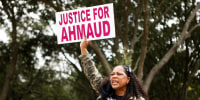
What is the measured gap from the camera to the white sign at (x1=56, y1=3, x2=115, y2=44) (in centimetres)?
351

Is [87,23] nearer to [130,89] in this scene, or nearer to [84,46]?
[84,46]

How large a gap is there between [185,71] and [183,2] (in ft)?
9.97

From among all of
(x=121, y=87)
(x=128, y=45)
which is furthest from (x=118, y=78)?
(x=128, y=45)

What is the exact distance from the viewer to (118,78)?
262 cm

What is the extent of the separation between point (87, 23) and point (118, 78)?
3.68 feet

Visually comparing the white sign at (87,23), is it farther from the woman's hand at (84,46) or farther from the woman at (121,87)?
the woman at (121,87)

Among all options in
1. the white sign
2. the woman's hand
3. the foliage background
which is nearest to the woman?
the woman's hand

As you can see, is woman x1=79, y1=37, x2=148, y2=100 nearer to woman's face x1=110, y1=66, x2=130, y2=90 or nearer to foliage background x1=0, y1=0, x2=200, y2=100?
woman's face x1=110, y1=66, x2=130, y2=90

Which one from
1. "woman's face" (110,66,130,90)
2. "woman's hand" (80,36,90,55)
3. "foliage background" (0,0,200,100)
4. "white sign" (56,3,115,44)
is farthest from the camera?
"foliage background" (0,0,200,100)

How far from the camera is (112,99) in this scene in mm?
2656

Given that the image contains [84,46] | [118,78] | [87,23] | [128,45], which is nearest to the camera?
[118,78]

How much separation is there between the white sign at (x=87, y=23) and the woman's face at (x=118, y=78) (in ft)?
3.10

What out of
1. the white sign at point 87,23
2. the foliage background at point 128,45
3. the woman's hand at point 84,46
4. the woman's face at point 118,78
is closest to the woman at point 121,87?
the woman's face at point 118,78

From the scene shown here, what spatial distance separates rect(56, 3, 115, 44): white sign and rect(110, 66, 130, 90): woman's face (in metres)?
0.95
